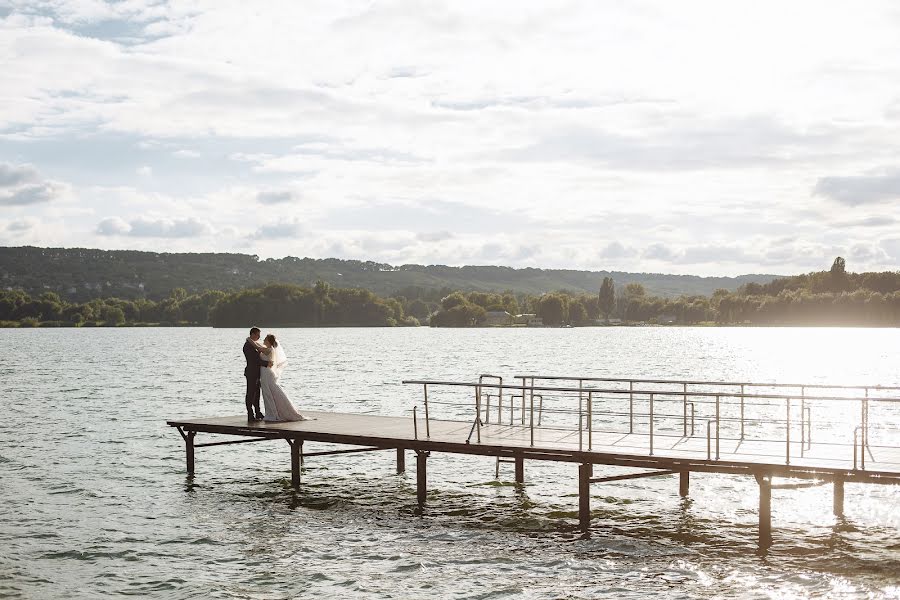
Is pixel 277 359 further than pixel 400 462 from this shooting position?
No

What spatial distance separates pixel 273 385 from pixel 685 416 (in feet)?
36.5

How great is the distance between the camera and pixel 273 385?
88.0 ft

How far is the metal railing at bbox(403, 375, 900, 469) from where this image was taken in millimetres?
20234

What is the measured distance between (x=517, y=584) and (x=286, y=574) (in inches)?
180

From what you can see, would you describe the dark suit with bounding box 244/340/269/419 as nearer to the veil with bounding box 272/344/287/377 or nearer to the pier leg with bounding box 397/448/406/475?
the veil with bounding box 272/344/287/377

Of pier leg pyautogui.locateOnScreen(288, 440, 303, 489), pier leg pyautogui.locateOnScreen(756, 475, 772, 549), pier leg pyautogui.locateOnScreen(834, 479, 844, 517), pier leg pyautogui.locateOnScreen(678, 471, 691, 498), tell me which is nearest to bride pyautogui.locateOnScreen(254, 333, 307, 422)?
pier leg pyautogui.locateOnScreen(288, 440, 303, 489)

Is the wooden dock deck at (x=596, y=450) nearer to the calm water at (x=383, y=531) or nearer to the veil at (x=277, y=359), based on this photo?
the calm water at (x=383, y=531)

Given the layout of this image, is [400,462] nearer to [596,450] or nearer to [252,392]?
[252,392]

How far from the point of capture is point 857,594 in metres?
17.4

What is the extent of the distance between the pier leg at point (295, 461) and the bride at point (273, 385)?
0.77 m

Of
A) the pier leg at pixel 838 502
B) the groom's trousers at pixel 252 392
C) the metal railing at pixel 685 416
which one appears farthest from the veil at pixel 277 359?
the pier leg at pixel 838 502

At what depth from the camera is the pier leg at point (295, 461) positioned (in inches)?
1051

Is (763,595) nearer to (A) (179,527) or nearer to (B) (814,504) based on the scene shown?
(B) (814,504)

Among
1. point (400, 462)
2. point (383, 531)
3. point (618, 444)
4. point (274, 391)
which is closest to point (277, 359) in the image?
point (274, 391)
